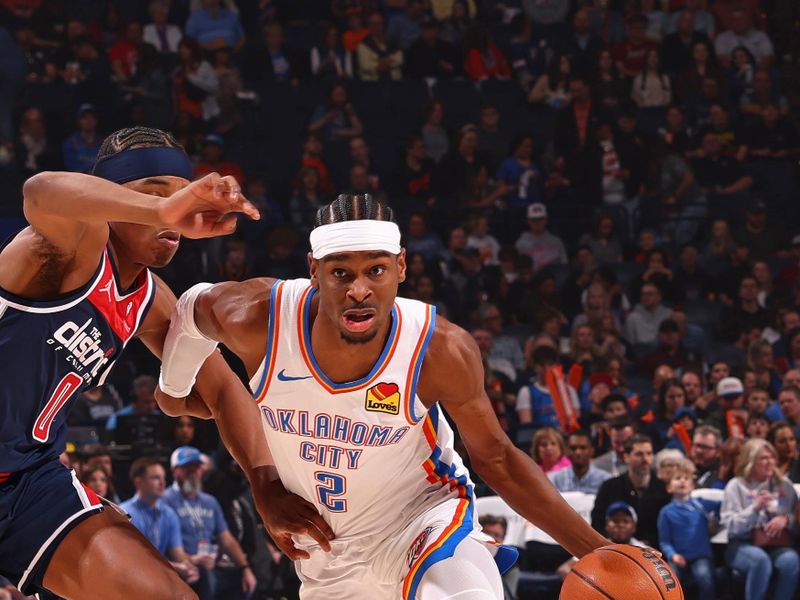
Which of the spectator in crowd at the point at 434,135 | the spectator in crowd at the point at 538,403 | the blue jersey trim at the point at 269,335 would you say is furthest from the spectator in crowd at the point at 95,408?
the blue jersey trim at the point at 269,335

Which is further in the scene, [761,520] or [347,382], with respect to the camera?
[761,520]

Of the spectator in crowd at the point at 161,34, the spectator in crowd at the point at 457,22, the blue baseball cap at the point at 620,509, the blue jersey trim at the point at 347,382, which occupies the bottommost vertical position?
the blue baseball cap at the point at 620,509

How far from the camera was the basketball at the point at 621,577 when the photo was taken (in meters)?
4.26

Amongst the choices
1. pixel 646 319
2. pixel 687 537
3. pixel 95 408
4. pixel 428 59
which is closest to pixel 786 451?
pixel 687 537

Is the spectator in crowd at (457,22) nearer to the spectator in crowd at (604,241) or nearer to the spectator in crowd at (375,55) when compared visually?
the spectator in crowd at (375,55)

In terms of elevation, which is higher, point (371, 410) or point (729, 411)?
point (371, 410)

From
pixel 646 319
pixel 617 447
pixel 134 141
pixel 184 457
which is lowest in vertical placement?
pixel 617 447

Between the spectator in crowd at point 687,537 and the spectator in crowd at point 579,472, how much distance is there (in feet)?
1.90

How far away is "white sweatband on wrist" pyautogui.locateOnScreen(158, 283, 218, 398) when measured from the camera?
4.76 metres

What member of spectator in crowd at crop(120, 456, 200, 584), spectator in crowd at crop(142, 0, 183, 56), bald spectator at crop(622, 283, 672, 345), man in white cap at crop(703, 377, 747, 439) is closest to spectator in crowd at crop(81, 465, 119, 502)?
spectator in crowd at crop(120, 456, 200, 584)

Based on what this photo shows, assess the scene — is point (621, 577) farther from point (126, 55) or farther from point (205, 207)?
point (126, 55)

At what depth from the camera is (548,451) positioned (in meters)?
9.73

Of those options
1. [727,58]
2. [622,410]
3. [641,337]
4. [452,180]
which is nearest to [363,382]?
[622,410]

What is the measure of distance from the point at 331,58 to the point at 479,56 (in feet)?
6.11
